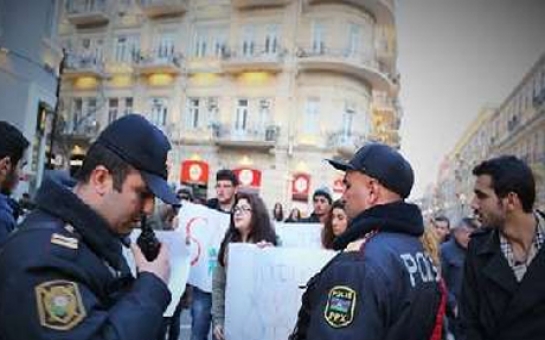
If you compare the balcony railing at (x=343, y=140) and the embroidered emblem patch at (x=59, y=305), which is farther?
the balcony railing at (x=343, y=140)

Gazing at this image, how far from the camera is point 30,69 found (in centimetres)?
1209

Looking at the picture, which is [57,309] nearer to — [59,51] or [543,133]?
[59,51]

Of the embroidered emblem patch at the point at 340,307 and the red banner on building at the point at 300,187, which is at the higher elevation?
the red banner on building at the point at 300,187

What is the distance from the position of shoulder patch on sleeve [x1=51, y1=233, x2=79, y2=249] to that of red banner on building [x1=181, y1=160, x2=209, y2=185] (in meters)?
21.2

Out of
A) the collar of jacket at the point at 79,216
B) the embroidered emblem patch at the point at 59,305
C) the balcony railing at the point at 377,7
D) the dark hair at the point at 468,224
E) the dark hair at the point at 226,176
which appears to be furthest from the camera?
the balcony railing at the point at 377,7

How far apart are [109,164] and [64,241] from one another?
237 millimetres

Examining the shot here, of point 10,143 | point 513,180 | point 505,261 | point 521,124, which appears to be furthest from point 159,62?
point 505,261

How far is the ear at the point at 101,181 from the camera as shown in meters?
1.44

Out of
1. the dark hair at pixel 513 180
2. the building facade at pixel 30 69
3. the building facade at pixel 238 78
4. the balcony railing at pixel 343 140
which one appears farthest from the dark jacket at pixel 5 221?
the balcony railing at pixel 343 140

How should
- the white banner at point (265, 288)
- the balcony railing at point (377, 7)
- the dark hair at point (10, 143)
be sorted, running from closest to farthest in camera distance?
the dark hair at point (10, 143) < the white banner at point (265, 288) < the balcony railing at point (377, 7)

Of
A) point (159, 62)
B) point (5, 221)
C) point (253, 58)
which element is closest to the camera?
point (5, 221)

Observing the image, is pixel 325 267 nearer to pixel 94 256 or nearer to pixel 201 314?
pixel 94 256

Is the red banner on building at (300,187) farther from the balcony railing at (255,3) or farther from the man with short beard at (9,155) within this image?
the man with short beard at (9,155)

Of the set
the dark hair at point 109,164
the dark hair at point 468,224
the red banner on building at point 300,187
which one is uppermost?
the red banner on building at point 300,187
